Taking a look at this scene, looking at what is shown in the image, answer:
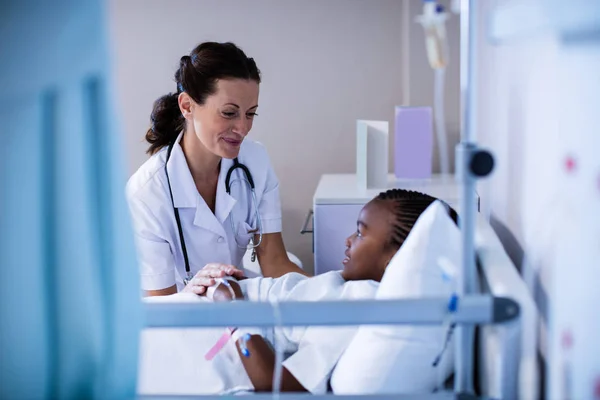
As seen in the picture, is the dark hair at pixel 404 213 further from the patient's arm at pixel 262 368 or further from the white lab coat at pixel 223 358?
the patient's arm at pixel 262 368

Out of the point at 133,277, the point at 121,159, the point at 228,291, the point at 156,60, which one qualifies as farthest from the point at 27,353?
the point at 156,60

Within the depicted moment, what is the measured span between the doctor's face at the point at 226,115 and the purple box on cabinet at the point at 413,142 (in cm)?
77

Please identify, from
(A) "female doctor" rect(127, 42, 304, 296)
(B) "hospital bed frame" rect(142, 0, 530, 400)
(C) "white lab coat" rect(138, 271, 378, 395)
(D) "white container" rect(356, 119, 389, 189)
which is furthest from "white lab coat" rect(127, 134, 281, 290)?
(B) "hospital bed frame" rect(142, 0, 530, 400)

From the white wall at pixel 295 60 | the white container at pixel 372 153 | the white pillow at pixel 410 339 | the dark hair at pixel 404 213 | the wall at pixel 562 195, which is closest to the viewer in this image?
the wall at pixel 562 195

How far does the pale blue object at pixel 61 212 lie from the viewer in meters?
0.80

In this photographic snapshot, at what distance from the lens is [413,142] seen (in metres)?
2.59

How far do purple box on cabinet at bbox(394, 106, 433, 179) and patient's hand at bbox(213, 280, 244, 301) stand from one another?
1246mm

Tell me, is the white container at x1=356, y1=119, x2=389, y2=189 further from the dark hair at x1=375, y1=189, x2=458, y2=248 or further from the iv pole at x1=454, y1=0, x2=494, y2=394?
the iv pole at x1=454, y1=0, x2=494, y2=394

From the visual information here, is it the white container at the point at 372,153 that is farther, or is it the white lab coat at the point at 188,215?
the white container at the point at 372,153

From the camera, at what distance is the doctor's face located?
6.56ft

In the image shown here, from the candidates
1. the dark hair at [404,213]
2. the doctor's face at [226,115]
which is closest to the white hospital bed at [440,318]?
the dark hair at [404,213]

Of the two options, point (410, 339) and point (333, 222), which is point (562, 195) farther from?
point (333, 222)

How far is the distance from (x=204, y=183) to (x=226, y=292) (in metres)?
0.67

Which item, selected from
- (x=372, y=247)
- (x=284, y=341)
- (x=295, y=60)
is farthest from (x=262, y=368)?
(x=295, y=60)
